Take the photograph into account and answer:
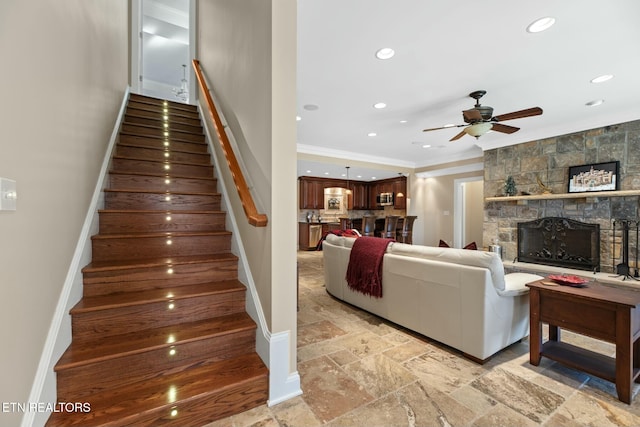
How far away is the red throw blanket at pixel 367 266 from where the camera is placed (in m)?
2.96

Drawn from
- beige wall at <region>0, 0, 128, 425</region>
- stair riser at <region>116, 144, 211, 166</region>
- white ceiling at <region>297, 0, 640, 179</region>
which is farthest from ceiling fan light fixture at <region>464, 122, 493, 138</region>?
beige wall at <region>0, 0, 128, 425</region>

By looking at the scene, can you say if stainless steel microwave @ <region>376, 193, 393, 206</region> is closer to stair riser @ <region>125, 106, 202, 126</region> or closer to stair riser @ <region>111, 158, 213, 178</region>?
stair riser @ <region>125, 106, 202, 126</region>

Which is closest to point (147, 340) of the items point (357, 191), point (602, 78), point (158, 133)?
point (158, 133)

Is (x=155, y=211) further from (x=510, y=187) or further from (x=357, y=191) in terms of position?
(x=357, y=191)

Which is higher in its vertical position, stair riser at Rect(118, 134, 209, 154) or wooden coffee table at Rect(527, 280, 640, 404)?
stair riser at Rect(118, 134, 209, 154)

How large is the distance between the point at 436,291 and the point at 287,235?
4.89 feet

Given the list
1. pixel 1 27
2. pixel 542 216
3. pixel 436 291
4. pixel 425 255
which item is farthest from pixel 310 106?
pixel 542 216

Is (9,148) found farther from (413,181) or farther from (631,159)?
(413,181)

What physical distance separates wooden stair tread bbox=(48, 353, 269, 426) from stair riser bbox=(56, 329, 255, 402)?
39 millimetres

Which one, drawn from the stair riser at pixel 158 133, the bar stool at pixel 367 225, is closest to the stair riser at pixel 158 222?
the stair riser at pixel 158 133

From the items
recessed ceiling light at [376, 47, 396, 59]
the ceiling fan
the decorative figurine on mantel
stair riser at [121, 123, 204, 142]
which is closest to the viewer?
recessed ceiling light at [376, 47, 396, 59]

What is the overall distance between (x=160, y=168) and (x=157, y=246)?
1103 mm

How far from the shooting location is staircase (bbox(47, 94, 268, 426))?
4.66 ft

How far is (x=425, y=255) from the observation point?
8.32 feet
